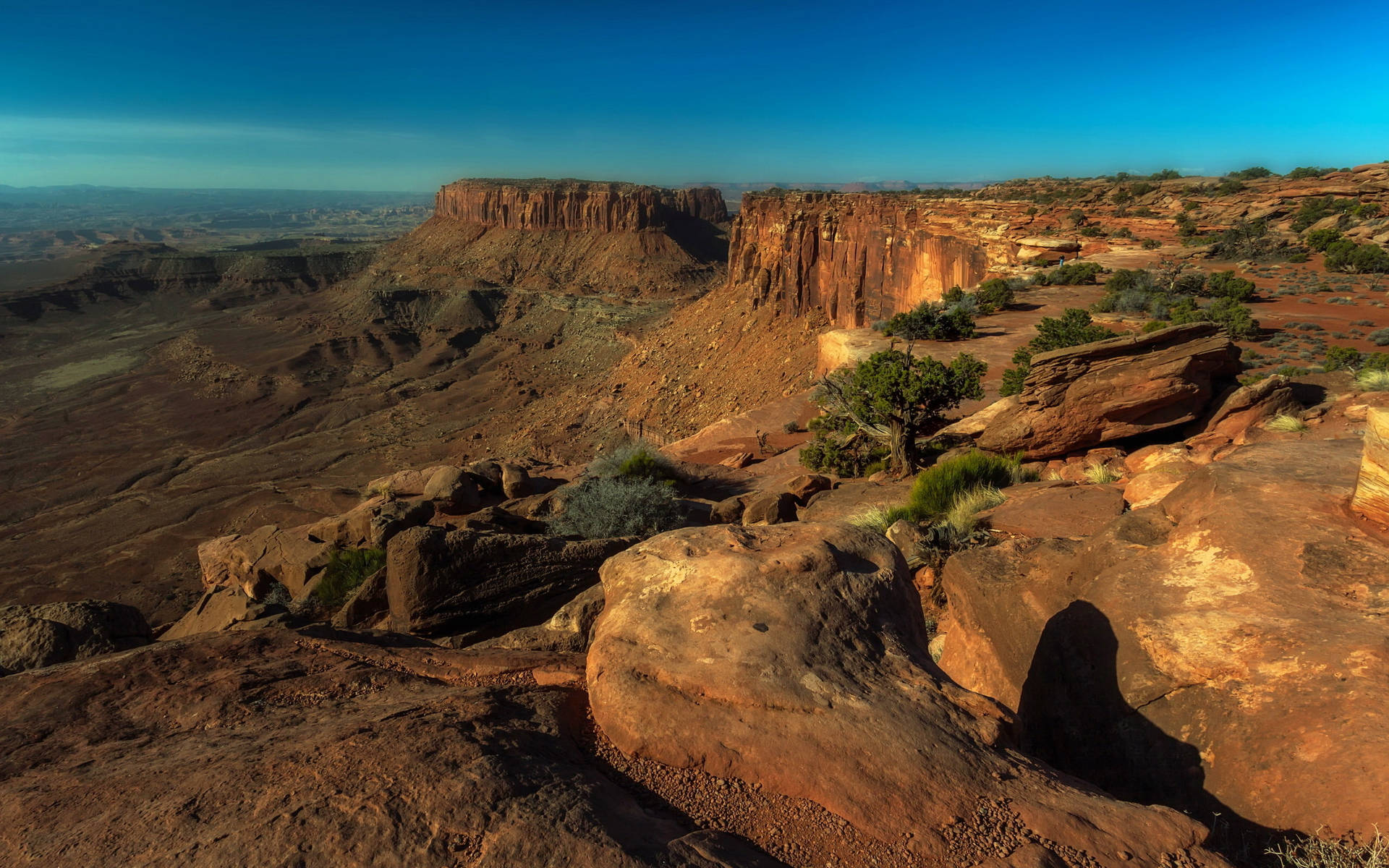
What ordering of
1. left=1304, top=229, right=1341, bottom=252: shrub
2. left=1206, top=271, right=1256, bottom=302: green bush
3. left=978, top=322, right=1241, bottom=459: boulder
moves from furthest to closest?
left=1304, top=229, right=1341, bottom=252: shrub < left=1206, top=271, right=1256, bottom=302: green bush < left=978, top=322, right=1241, bottom=459: boulder

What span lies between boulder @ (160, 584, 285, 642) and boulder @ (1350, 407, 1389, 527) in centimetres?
1106

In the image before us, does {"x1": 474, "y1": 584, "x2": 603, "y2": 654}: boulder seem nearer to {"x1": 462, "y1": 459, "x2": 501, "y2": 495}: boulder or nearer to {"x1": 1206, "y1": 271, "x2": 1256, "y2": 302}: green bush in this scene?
{"x1": 462, "y1": 459, "x2": 501, "y2": 495}: boulder

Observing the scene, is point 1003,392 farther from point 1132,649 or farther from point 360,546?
point 360,546

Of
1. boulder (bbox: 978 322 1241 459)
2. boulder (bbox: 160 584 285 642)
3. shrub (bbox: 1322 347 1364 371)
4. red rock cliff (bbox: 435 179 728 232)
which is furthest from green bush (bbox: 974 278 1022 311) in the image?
red rock cliff (bbox: 435 179 728 232)

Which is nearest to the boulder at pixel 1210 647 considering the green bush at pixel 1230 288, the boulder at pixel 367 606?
the boulder at pixel 367 606

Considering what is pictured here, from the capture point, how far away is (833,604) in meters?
4.16

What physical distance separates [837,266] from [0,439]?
5160cm

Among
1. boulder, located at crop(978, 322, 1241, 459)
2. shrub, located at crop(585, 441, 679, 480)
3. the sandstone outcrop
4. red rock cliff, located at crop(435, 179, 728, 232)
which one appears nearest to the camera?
the sandstone outcrop

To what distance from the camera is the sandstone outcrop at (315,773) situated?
238cm

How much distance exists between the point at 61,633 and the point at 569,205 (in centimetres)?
8724

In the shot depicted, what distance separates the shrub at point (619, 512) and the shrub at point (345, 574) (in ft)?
9.76

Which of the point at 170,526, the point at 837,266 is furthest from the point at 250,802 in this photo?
the point at 837,266

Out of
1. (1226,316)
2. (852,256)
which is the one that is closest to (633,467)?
(1226,316)

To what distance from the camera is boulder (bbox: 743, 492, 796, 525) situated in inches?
437
